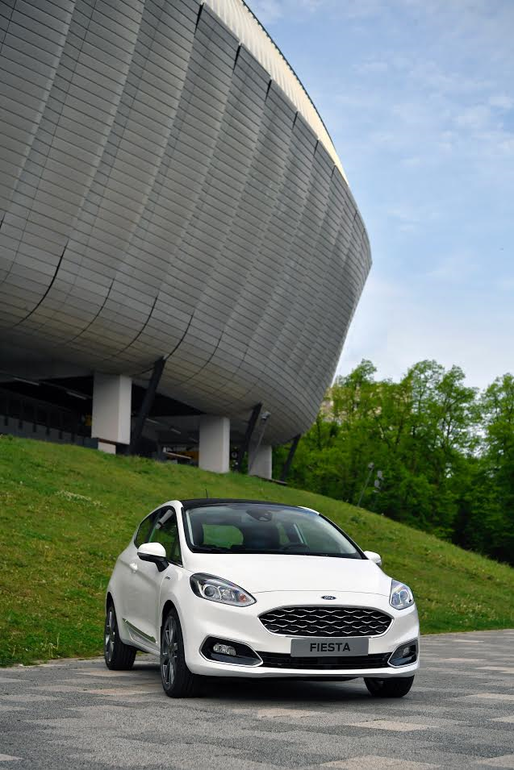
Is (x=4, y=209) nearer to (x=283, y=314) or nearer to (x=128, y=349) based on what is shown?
(x=128, y=349)

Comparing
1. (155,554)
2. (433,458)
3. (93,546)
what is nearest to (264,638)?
(155,554)

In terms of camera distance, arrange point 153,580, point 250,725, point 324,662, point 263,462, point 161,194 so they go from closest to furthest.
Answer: point 250,725
point 324,662
point 153,580
point 161,194
point 263,462

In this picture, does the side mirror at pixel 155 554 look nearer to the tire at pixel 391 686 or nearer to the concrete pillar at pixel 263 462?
the tire at pixel 391 686

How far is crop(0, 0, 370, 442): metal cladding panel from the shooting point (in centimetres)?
3331

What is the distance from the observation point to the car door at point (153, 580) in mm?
8156

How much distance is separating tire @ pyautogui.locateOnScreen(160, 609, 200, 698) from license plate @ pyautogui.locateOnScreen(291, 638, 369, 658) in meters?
0.78

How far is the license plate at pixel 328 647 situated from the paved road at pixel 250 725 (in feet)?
1.16

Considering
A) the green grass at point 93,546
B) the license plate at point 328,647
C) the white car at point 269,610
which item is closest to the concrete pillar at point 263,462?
the green grass at point 93,546

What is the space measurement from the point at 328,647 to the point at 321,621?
180 mm

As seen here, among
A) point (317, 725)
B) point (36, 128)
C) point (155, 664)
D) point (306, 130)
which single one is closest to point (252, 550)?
point (317, 725)

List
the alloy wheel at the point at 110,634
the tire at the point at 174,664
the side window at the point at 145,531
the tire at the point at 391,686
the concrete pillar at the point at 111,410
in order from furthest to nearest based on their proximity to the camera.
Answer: the concrete pillar at the point at 111,410
the alloy wheel at the point at 110,634
the side window at the point at 145,531
the tire at the point at 391,686
the tire at the point at 174,664

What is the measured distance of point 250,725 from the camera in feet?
19.9

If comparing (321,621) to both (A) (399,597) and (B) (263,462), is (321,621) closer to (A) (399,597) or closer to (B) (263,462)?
(A) (399,597)

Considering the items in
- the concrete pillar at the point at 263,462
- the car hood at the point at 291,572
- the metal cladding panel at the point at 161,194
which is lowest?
the car hood at the point at 291,572
